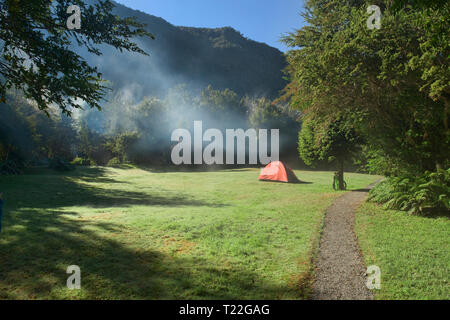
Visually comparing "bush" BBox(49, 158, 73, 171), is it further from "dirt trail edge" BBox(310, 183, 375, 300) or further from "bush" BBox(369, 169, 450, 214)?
"bush" BBox(369, 169, 450, 214)

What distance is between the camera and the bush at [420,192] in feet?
28.0

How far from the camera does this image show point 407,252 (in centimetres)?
562

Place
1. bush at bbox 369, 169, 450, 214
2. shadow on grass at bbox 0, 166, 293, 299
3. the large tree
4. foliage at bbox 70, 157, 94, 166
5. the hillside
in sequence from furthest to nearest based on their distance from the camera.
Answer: the hillside
foliage at bbox 70, 157, 94, 166
bush at bbox 369, 169, 450, 214
the large tree
shadow on grass at bbox 0, 166, 293, 299

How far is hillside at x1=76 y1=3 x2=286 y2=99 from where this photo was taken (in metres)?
91.1

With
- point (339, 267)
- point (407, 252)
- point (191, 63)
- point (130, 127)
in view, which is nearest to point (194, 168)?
point (130, 127)

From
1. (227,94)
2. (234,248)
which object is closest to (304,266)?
(234,248)

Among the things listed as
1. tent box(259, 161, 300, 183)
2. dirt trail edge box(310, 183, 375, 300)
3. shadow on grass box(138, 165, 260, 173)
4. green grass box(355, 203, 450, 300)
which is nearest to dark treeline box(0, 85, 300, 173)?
shadow on grass box(138, 165, 260, 173)

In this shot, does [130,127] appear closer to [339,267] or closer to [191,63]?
[339,267]

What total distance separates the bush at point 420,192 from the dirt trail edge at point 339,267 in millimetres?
2639

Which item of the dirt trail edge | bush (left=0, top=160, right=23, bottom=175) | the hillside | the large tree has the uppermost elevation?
the hillside

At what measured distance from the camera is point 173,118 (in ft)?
128

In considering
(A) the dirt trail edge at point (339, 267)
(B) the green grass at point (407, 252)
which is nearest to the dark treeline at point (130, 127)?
(B) the green grass at point (407, 252)

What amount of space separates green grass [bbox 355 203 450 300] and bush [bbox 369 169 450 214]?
501mm

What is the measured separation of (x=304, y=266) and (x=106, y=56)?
104m
